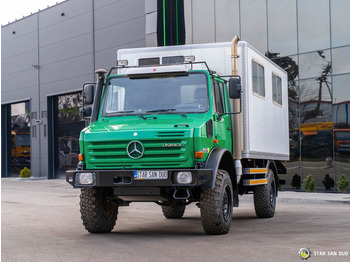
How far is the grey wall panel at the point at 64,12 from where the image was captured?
3804cm

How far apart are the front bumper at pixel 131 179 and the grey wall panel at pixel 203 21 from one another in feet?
61.5

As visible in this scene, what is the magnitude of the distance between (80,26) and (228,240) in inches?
1195

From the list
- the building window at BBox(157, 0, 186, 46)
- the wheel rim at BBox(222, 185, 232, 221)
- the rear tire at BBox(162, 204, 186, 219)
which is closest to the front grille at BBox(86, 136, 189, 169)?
the wheel rim at BBox(222, 185, 232, 221)

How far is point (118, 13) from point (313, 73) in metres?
14.0

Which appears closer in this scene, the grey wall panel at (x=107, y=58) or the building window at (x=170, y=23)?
the building window at (x=170, y=23)

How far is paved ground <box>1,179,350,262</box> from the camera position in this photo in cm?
823

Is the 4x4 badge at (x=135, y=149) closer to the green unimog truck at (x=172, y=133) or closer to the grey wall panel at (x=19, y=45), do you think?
the green unimog truck at (x=172, y=133)

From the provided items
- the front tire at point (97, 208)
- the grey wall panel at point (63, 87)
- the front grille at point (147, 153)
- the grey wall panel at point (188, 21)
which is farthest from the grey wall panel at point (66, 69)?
the front grille at point (147, 153)

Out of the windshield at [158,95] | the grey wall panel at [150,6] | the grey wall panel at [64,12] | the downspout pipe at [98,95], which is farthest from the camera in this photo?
the grey wall panel at [64,12]

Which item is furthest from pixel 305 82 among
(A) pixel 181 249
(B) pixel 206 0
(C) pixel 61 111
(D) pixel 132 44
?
(C) pixel 61 111

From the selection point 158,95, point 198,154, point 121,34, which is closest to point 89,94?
point 158,95

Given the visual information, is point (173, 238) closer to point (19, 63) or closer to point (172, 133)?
point (172, 133)

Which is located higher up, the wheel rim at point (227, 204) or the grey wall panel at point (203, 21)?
the grey wall panel at point (203, 21)

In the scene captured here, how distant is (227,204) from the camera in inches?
420
